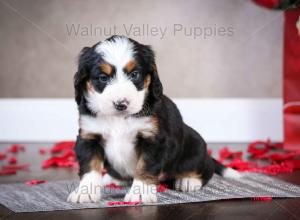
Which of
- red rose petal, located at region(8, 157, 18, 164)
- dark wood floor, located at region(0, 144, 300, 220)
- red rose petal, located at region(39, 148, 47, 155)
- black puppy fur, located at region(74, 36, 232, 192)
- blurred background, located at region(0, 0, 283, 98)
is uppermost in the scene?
blurred background, located at region(0, 0, 283, 98)

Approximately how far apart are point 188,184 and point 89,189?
1.86ft

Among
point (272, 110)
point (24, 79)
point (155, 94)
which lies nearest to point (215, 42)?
point (272, 110)

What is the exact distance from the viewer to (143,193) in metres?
2.41

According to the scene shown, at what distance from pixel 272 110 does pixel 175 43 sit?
1111mm

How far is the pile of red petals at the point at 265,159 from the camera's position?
3424 mm

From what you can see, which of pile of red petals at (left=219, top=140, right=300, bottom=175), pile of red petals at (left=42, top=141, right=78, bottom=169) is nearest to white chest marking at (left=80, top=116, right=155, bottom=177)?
pile of red petals at (left=219, top=140, right=300, bottom=175)

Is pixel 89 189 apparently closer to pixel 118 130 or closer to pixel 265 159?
pixel 118 130

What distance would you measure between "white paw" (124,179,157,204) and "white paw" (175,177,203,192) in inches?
13.0

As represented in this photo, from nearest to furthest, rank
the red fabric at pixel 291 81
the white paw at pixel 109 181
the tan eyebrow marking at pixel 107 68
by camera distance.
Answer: the tan eyebrow marking at pixel 107 68 → the white paw at pixel 109 181 → the red fabric at pixel 291 81

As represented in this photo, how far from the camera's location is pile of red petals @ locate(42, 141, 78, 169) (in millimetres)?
3873

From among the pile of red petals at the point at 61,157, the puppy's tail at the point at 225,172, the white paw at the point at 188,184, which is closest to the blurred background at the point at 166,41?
the pile of red petals at the point at 61,157

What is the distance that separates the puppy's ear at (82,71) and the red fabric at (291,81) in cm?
220

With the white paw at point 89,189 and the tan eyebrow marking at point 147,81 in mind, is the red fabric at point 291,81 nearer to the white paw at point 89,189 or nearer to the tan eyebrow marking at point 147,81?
the tan eyebrow marking at point 147,81

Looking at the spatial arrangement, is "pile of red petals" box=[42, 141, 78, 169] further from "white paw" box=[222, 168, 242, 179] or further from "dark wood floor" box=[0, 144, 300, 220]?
"dark wood floor" box=[0, 144, 300, 220]
